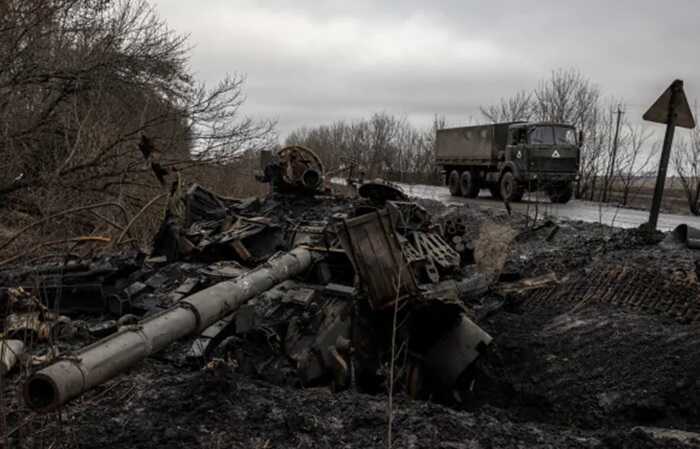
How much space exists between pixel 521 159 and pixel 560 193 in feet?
6.48

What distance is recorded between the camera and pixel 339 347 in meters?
5.43

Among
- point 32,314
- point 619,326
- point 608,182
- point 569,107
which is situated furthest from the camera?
point 569,107

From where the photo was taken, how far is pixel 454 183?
24844 millimetres

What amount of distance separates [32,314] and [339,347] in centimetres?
271

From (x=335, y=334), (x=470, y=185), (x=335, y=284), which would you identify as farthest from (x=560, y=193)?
(x=335, y=334)

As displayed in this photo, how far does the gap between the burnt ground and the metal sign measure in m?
1.84

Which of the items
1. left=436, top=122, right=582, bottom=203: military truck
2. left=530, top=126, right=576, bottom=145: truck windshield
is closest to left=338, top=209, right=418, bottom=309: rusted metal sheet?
left=436, top=122, right=582, bottom=203: military truck

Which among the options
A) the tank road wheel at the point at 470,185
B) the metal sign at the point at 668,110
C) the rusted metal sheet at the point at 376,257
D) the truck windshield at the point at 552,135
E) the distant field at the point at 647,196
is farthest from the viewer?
the distant field at the point at 647,196

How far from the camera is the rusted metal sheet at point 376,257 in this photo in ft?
18.4

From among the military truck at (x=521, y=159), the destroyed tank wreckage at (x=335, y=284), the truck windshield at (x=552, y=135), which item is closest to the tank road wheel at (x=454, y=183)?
the military truck at (x=521, y=159)

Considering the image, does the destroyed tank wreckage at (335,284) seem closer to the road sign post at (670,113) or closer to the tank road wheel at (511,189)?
the road sign post at (670,113)

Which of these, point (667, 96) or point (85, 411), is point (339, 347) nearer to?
point (85, 411)

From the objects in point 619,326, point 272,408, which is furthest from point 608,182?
point 272,408

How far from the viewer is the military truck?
1917 centimetres
